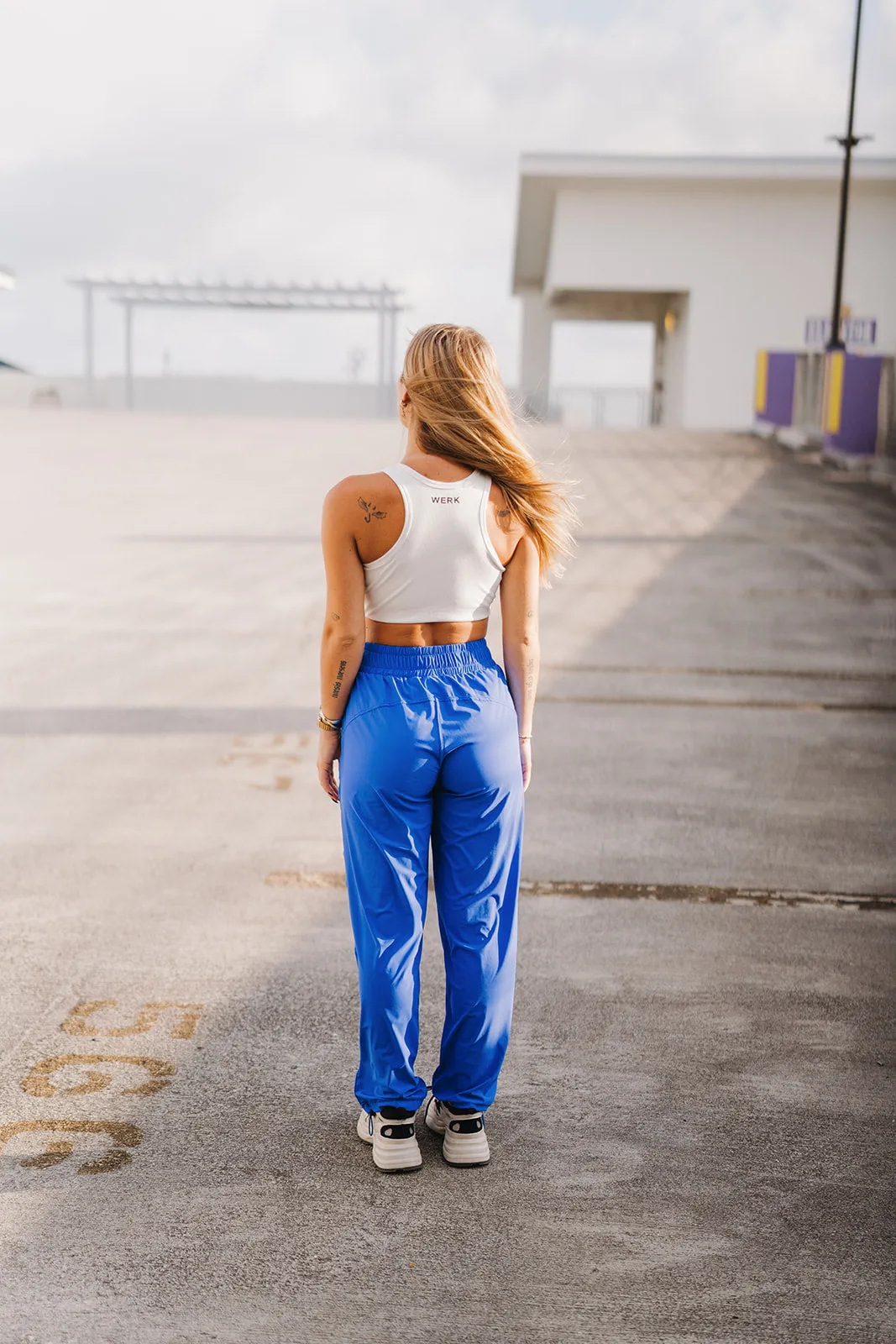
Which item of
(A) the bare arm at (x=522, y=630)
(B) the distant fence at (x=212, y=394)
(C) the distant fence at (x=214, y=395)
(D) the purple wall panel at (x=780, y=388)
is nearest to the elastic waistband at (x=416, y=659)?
(A) the bare arm at (x=522, y=630)

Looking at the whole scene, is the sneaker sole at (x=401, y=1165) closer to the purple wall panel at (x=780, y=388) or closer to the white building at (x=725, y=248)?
the purple wall panel at (x=780, y=388)

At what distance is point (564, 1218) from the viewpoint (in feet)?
9.55

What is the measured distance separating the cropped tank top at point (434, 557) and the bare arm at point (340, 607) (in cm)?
5

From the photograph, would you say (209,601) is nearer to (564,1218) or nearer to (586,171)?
(564,1218)

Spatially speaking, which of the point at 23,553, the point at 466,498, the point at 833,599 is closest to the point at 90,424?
the point at 23,553

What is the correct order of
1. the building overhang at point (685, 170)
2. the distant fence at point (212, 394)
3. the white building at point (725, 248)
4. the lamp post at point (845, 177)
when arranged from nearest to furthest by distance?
the lamp post at point (845, 177)
the building overhang at point (685, 170)
the white building at point (725, 248)
the distant fence at point (212, 394)

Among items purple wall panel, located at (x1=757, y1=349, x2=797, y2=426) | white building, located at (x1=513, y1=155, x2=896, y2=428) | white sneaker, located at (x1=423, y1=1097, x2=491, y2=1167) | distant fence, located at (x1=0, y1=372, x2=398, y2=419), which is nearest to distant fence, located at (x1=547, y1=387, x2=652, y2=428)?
white building, located at (x1=513, y1=155, x2=896, y2=428)

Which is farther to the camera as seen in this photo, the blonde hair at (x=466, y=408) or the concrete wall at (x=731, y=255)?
the concrete wall at (x=731, y=255)

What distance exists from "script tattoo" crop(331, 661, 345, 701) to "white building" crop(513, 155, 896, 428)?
3190cm

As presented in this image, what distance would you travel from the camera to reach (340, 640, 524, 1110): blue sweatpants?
301 cm

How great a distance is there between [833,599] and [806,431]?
1286 centimetres

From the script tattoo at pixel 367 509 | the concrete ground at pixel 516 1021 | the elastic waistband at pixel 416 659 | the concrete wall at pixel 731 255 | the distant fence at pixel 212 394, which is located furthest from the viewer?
the distant fence at pixel 212 394

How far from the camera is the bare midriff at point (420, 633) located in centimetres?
306

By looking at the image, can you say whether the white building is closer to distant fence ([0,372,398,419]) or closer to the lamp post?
the lamp post
